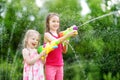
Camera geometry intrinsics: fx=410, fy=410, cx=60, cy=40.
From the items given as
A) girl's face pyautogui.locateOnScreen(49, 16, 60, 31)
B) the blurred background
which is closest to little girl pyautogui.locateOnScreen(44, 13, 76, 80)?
girl's face pyautogui.locateOnScreen(49, 16, 60, 31)

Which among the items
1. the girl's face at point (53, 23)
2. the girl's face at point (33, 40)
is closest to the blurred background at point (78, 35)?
the girl's face at point (53, 23)

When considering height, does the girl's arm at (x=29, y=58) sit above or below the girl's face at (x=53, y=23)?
below

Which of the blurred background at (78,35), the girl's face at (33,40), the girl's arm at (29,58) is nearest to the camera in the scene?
the girl's arm at (29,58)

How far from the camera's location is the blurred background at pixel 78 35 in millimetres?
7473

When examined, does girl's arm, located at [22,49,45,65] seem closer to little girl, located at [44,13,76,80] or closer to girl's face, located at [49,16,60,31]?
little girl, located at [44,13,76,80]

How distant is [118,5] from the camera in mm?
8289

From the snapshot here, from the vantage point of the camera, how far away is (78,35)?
750cm

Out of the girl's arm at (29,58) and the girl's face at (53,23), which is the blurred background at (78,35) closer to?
the girl's face at (53,23)

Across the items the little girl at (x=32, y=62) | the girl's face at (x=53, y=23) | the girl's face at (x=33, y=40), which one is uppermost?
the girl's face at (x=53, y=23)

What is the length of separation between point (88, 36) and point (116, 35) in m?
0.51

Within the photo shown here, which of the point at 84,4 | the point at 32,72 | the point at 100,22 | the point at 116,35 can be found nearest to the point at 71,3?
the point at 84,4

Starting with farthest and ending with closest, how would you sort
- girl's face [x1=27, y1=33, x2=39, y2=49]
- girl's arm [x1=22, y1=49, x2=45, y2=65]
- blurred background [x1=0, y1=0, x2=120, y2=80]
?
1. blurred background [x1=0, y1=0, x2=120, y2=80]
2. girl's face [x1=27, y1=33, x2=39, y2=49]
3. girl's arm [x1=22, y1=49, x2=45, y2=65]

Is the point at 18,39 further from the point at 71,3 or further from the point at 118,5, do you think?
the point at 118,5

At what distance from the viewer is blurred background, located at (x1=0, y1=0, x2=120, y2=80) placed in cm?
747
